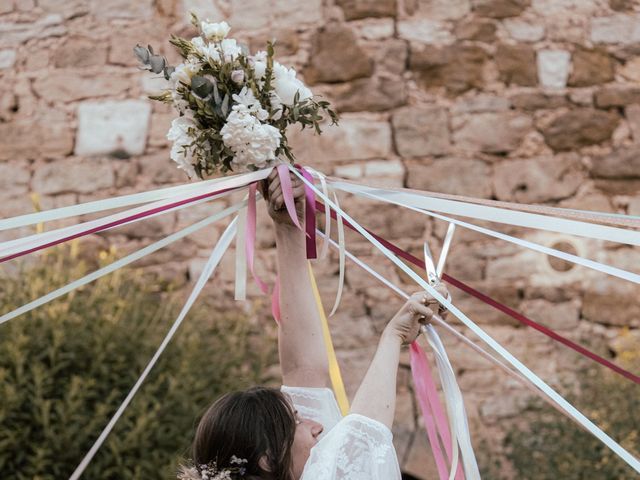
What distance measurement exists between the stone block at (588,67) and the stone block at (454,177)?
0.68 m

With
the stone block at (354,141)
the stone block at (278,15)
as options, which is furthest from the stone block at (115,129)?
the stone block at (354,141)

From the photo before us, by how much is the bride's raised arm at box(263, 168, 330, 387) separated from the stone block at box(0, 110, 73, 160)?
9.55 ft

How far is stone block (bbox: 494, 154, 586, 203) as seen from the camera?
16.2 feet

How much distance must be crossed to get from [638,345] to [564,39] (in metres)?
1.66

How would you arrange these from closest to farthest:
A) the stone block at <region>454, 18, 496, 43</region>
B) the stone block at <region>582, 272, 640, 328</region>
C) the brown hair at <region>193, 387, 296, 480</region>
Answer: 1. the brown hair at <region>193, 387, 296, 480</region>
2. the stone block at <region>582, 272, 640, 328</region>
3. the stone block at <region>454, 18, 496, 43</region>

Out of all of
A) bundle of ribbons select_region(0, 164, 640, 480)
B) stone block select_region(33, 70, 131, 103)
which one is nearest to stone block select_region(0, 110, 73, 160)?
stone block select_region(33, 70, 131, 103)

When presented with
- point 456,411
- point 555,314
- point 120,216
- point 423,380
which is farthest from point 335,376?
point 555,314

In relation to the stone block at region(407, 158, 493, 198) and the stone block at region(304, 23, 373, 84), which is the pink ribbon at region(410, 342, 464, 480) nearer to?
the stone block at region(407, 158, 493, 198)

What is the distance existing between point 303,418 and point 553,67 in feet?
10.6

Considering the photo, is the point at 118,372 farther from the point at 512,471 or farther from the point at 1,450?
the point at 512,471

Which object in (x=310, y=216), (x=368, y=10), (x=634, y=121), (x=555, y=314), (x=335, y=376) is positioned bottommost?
(x=555, y=314)

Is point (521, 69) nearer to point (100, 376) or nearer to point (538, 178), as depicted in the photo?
point (538, 178)

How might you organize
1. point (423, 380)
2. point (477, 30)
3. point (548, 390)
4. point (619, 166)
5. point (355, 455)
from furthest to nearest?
point (477, 30) < point (619, 166) < point (423, 380) < point (548, 390) < point (355, 455)

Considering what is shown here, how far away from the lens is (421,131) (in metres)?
5.03
